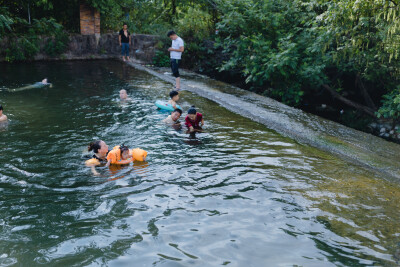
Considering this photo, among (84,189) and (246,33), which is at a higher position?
(246,33)

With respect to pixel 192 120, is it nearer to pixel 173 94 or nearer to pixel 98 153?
pixel 173 94

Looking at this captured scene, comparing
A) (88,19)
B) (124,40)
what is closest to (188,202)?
(124,40)

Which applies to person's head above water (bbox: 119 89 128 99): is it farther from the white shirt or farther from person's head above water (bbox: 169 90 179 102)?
the white shirt

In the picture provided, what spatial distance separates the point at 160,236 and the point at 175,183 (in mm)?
1610

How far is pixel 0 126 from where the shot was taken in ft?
30.2


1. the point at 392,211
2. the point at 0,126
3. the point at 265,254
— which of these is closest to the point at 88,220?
the point at 265,254

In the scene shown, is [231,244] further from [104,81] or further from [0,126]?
[104,81]

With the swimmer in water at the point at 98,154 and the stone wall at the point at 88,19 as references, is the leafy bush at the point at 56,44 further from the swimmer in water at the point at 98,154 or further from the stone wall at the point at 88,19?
the swimmer in water at the point at 98,154

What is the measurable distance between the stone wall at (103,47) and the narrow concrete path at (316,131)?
847 centimetres

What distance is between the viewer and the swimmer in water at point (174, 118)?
368 inches

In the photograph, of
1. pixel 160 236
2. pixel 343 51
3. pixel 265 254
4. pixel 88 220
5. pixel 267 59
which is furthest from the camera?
pixel 267 59

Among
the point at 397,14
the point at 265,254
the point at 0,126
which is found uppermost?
the point at 397,14

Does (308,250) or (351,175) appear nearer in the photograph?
(308,250)

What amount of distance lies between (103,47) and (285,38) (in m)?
13.1
